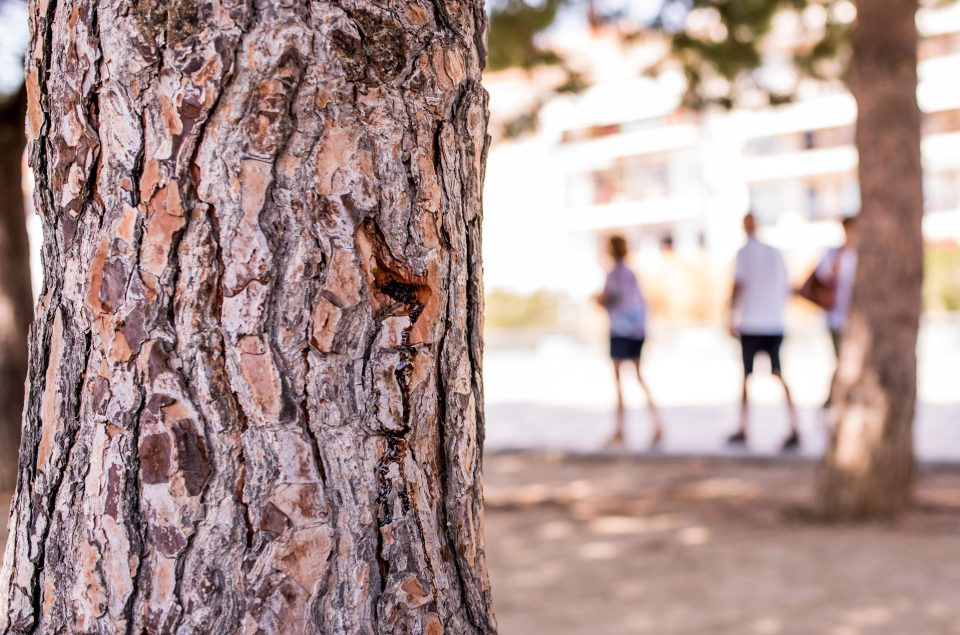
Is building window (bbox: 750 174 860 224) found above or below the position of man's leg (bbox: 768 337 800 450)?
above

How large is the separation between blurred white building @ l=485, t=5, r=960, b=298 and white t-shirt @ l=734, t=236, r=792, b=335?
2780 centimetres

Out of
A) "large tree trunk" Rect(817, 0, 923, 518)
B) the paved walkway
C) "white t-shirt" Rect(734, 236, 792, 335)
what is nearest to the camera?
"large tree trunk" Rect(817, 0, 923, 518)

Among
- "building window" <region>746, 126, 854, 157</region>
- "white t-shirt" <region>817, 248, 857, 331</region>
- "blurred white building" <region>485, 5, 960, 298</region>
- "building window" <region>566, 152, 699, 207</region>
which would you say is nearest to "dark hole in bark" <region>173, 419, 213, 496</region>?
"white t-shirt" <region>817, 248, 857, 331</region>

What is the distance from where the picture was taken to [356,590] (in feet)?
4.05

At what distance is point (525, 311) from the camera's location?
2212cm

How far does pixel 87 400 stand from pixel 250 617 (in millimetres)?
343

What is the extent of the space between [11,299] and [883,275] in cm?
564

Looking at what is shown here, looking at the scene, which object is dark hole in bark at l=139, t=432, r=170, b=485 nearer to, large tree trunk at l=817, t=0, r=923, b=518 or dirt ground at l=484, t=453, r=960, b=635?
dirt ground at l=484, t=453, r=960, b=635

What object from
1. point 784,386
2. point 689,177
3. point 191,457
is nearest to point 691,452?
point 784,386

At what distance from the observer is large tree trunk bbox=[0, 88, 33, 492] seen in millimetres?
6691

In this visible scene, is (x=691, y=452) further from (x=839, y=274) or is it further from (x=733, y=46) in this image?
(x=733, y=46)

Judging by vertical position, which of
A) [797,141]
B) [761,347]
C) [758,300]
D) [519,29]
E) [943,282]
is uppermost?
[797,141]

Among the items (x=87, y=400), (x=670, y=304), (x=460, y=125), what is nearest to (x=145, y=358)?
(x=87, y=400)

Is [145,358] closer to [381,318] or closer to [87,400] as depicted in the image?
[87,400]
